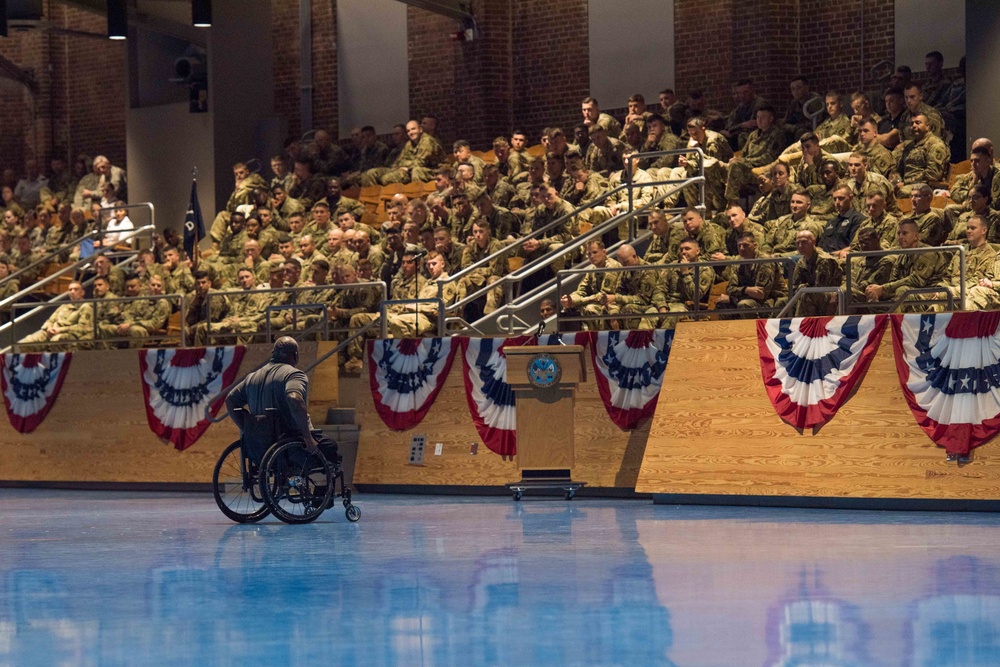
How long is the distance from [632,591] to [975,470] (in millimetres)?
5283

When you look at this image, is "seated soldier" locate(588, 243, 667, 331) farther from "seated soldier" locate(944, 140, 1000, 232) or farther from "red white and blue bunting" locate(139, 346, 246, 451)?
"red white and blue bunting" locate(139, 346, 246, 451)

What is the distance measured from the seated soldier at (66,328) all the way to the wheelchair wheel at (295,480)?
7542 mm

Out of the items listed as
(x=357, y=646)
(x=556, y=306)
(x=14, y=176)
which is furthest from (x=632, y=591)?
(x=14, y=176)

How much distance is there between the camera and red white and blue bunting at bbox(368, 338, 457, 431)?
15.5 meters

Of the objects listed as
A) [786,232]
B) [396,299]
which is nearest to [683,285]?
[786,232]

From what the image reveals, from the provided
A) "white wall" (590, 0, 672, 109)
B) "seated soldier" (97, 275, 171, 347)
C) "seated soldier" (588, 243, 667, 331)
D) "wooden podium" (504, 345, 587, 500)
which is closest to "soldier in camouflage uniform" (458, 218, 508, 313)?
"seated soldier" (588, 243, 667, 331)

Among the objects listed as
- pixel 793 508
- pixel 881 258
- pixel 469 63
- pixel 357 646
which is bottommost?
pixel 793 508

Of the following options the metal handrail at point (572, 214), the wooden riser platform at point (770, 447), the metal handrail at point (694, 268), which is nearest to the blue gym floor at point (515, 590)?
the wooden riser platform at point (770, 447)

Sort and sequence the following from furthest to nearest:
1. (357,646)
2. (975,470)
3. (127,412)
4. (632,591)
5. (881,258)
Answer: (127,412) < (881,258) < (975,470) < (632,591) < (357,646)

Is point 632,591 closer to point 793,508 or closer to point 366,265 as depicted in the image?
point 793,508

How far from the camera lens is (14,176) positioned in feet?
93.6

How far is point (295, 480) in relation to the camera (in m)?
12.0

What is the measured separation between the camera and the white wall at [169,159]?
2377 centimetres

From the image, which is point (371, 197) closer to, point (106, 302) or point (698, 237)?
point (106, 302)
